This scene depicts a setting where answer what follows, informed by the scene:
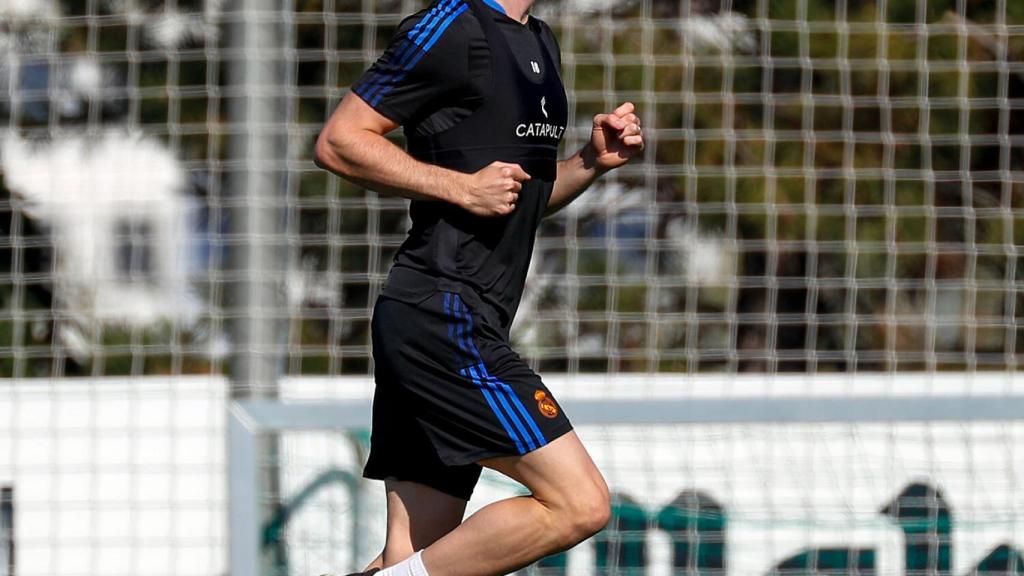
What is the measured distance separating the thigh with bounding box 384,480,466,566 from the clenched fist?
2.51 ft

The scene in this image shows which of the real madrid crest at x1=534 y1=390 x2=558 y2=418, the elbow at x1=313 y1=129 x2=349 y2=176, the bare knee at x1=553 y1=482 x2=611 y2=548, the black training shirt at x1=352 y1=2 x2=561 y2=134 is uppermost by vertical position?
the black training shirt at x1=352 y1=2 x2=561 y2=134

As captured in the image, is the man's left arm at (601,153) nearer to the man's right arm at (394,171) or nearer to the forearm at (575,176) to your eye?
the forearm at (575,176)

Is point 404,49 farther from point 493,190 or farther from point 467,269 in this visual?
point 467,269

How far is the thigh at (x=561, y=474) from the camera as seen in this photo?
3209mm

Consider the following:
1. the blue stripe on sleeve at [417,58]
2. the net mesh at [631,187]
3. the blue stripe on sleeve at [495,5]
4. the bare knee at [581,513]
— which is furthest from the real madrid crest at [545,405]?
the net mesh at [631,187]

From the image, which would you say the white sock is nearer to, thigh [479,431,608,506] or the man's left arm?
thigh [479,431,608,506]

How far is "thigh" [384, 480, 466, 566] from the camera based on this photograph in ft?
11.6

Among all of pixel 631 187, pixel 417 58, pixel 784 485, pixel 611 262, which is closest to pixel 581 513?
pixel 417 58

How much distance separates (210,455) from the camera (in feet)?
18.5

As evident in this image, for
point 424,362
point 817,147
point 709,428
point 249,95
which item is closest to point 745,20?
point 817,147

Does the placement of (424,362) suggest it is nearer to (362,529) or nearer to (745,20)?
(362,529)

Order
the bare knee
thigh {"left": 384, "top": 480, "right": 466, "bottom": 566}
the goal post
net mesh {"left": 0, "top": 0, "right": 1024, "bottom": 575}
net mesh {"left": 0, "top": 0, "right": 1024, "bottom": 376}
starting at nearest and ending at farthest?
the bare knee < thigh {"left": 384, "top": 480, "right": 466, "bottom": 566} < the goal post < net mesh {"left": 0, "top": 0, "right": 1024, "bottom": 575} < net mesh {"left": 0, "top": 0, "right": 1024, "bottom": 376}

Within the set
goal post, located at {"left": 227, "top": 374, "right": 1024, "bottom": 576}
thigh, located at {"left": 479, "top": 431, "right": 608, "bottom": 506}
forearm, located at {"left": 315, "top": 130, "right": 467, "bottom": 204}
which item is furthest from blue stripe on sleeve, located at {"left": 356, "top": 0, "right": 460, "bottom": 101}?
goal post, located at {"left": 227, "top": 374, "right": 1024, "bottom": 576}

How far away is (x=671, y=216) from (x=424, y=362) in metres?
5.56
